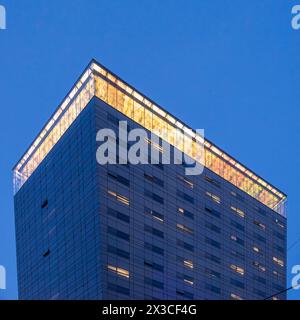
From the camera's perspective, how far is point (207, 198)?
380ft

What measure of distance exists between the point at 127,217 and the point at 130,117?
20477 mm

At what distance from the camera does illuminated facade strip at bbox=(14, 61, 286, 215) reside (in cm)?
10156

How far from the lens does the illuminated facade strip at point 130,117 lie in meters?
102

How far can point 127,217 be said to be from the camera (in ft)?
310

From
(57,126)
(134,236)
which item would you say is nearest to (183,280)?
(134,236)

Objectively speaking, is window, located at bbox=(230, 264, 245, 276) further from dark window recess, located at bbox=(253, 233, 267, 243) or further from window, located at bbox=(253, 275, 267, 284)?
dark window recess, located at bbox=(253, 233, 267, 243)

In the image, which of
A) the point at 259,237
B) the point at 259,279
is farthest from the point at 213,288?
the point at 259,237

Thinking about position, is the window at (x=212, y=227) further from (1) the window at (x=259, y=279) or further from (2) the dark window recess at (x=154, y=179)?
(1) the window at (x=259, y=279)

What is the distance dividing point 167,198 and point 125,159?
42.1 ft

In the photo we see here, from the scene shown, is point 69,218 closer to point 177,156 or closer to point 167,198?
point 167,198

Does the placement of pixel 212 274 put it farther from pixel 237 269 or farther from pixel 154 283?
pixel 154 283

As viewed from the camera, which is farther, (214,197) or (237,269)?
(237,269)
